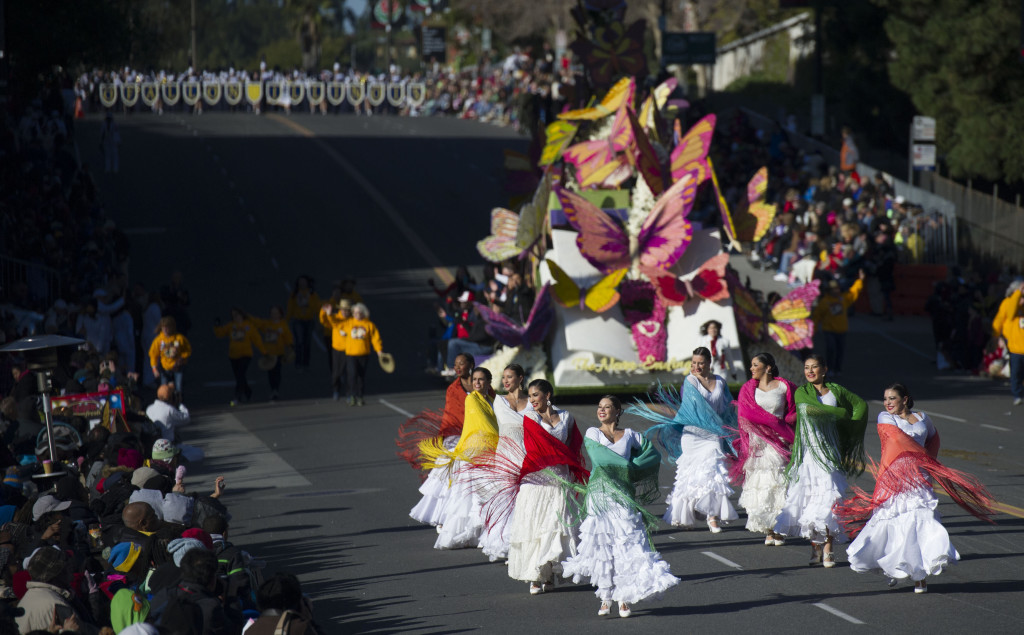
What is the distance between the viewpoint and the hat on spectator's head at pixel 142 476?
11.0 meters

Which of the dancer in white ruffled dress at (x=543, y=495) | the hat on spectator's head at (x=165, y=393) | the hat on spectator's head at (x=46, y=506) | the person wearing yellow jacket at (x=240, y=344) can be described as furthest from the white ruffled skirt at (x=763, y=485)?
the person wearing yellow jacket at (x=240, y=344)

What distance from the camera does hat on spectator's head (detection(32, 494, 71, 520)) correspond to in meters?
10.4

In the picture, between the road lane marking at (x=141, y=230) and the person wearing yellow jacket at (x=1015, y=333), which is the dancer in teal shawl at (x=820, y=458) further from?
the road lane marking at (x=141, y=230)

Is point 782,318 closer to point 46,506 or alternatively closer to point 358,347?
point 358,347

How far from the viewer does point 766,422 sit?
451 inches

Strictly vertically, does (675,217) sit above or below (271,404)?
above

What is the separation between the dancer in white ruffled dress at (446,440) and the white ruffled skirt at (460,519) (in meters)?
0.34

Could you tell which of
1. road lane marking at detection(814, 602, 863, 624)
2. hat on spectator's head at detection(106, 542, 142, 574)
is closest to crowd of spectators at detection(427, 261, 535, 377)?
road lane marking at detection(814, 602, 863, 624)

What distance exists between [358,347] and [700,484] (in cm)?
910

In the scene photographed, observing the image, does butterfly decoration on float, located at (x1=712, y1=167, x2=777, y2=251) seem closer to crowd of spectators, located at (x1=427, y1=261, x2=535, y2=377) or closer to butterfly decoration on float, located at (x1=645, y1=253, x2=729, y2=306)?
butterfly decoration on float, located at (x1=645, y1=253, x2=729, y2=306)

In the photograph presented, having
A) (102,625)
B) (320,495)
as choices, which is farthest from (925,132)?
(102,625)

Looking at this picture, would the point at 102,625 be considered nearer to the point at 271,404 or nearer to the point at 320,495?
the point at 320,495

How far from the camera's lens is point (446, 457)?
1174cm

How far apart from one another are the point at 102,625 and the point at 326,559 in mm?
3172
